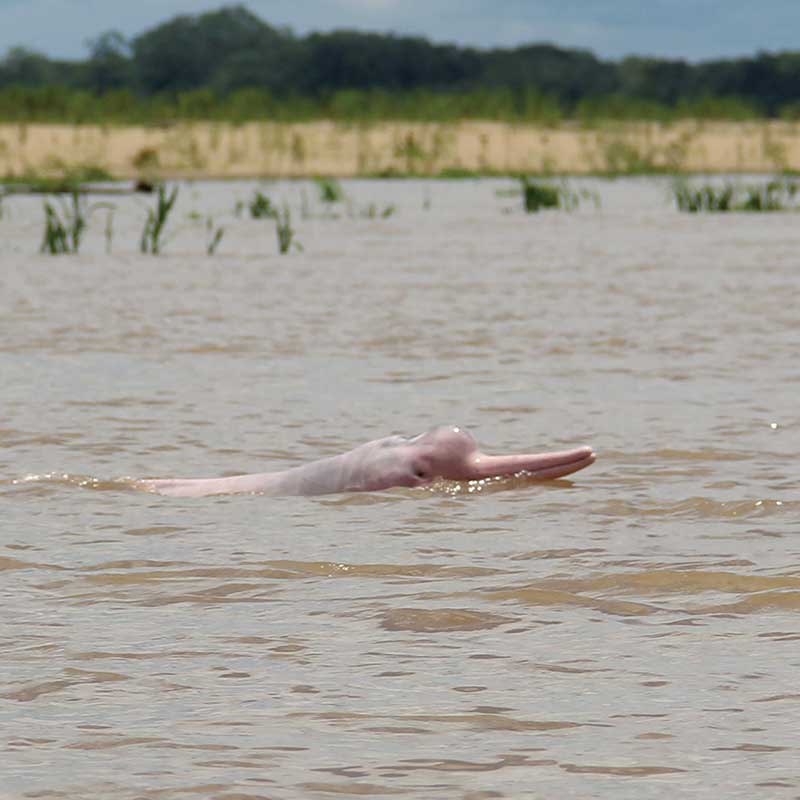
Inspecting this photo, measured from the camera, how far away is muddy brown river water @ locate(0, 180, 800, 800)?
302cm

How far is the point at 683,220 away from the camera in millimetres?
19844

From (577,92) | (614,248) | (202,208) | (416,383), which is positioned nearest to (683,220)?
(614,248)

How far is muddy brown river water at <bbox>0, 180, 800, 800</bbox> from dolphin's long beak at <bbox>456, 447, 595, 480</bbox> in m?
0.05

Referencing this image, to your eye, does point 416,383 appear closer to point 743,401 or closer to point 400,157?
point 743,401

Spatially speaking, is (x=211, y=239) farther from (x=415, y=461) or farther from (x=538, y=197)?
(x=415, y=461)

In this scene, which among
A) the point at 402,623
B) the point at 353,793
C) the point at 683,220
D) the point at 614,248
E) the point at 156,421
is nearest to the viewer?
the point at 353,793

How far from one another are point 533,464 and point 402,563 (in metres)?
1.19

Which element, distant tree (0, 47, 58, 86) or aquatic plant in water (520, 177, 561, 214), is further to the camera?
distant tree (0, 47, 58, 86)

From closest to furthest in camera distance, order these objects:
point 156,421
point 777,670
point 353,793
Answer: point 353,793 < point 777,670 < point 156,421

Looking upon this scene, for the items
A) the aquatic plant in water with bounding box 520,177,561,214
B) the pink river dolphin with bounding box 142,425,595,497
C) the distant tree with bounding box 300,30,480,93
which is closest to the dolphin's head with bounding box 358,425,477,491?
the pink river dolphin with bounding box 142,425,595,497

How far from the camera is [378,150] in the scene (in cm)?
3869

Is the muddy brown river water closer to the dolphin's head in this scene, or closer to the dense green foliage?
the dolphin's head

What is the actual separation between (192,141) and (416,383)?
2797 centimetres

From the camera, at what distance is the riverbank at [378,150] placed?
33.3 m
